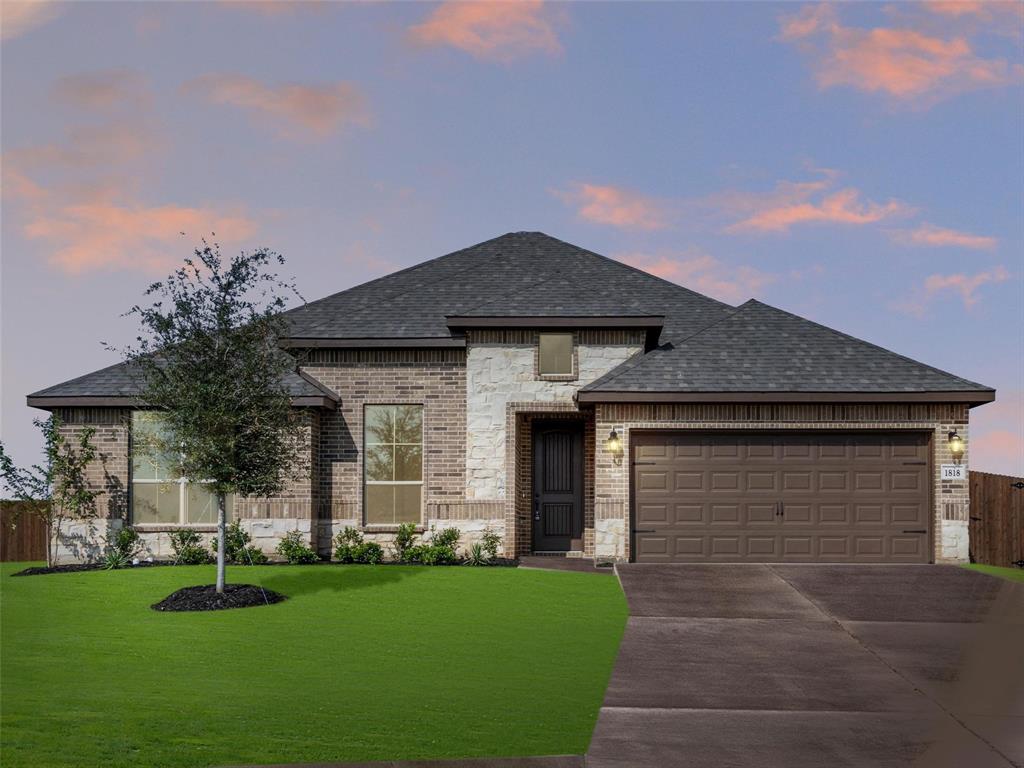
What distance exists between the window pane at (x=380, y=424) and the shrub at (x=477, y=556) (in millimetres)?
2831

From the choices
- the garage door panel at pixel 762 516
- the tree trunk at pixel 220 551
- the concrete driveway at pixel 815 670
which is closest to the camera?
the concrete driveway at pixel 815 670

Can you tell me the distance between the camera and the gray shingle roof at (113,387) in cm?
2234

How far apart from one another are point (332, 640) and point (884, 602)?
27.7 feet

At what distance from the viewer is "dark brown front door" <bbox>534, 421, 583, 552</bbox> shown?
2308cm

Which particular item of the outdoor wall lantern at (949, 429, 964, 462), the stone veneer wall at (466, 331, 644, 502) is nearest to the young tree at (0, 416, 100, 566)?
the stone veneer wall at (466, 331, 644, 502)

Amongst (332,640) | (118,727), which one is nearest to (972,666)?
(332,640)

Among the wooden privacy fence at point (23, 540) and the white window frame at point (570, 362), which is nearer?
the white window frame at point (570, 362)

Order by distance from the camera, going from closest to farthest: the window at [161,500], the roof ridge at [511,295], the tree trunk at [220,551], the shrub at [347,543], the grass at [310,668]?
the grass at [310,668], the tree trunk at [220,551], the shrub at [347,543], the window at [161,500], the roof ridge at [511,295]

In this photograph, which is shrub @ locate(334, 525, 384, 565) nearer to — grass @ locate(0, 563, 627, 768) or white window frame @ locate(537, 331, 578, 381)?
grass @ locate(0, 563, 627, 768)

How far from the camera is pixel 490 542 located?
877 inches

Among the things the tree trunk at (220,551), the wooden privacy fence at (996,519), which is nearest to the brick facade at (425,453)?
the tree trunk at (220,551)

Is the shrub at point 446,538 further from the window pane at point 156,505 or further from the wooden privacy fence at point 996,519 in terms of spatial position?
the wooden privacy fence at point 996,519

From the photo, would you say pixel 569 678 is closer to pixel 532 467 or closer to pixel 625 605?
pixel 625 605

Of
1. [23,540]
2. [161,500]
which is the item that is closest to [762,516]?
[161,500]
